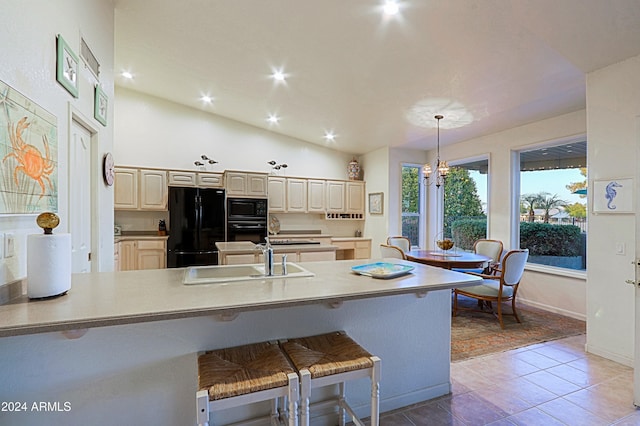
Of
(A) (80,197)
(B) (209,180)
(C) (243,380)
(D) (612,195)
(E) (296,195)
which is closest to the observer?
(C) (243,380)

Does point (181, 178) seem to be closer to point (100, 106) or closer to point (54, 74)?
point (100, 106)

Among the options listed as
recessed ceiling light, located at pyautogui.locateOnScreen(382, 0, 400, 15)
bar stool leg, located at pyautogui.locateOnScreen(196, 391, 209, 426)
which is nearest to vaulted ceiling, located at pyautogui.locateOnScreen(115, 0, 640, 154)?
recessed ceiling light, located at pyautogui.locateOnScreen(382, 0, 400, 15)

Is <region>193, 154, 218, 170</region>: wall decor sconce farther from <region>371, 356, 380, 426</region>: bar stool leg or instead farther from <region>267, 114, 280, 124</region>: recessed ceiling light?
<region>371, 356, 380, 426</region>: bar stool leg

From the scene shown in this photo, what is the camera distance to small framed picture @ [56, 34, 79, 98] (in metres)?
1.79

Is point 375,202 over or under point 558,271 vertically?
over

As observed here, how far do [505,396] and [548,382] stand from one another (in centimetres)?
47

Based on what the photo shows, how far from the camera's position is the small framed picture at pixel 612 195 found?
8.58ft

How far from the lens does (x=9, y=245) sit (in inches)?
54.1

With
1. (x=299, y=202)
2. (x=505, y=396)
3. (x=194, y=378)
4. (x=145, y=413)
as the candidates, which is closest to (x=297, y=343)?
(x=194, y=378)

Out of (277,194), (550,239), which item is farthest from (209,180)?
(550,239)

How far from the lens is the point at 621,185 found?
104 inches

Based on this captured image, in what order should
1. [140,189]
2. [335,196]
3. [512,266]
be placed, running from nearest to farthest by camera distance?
1. [512,266]
2. [140,189]
3. [335,196]

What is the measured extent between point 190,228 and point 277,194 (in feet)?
5.62

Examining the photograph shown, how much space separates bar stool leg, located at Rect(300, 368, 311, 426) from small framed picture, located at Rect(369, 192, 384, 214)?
15.9 feet
